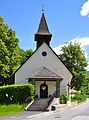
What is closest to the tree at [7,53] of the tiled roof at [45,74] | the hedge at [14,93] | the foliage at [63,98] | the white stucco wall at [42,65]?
the white stucco wall at [42,65]

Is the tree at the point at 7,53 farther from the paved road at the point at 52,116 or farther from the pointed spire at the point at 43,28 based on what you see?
the paved road at the point at 52,116

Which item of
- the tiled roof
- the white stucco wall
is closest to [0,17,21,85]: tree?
the white stucco wall

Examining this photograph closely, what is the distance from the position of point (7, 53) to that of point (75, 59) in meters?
29.0

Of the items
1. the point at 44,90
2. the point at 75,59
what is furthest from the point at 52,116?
the point at 75,59

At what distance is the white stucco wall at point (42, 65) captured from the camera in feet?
162

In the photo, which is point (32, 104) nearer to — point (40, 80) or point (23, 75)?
point (40, 80)

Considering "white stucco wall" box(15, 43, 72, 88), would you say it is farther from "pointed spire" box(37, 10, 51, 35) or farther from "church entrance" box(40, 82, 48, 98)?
"church entrance" box(40, 82, 48, 98)

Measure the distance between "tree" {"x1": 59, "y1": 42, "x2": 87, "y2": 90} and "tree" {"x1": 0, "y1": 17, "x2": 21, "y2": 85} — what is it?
935 inches

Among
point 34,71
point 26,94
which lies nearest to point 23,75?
point 34,71

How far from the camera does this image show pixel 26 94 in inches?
1599

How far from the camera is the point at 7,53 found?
51.4 m

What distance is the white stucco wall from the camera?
4947 cm

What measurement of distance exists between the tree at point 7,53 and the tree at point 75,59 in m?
23.7

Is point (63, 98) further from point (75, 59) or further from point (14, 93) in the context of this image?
point (75, 59)
